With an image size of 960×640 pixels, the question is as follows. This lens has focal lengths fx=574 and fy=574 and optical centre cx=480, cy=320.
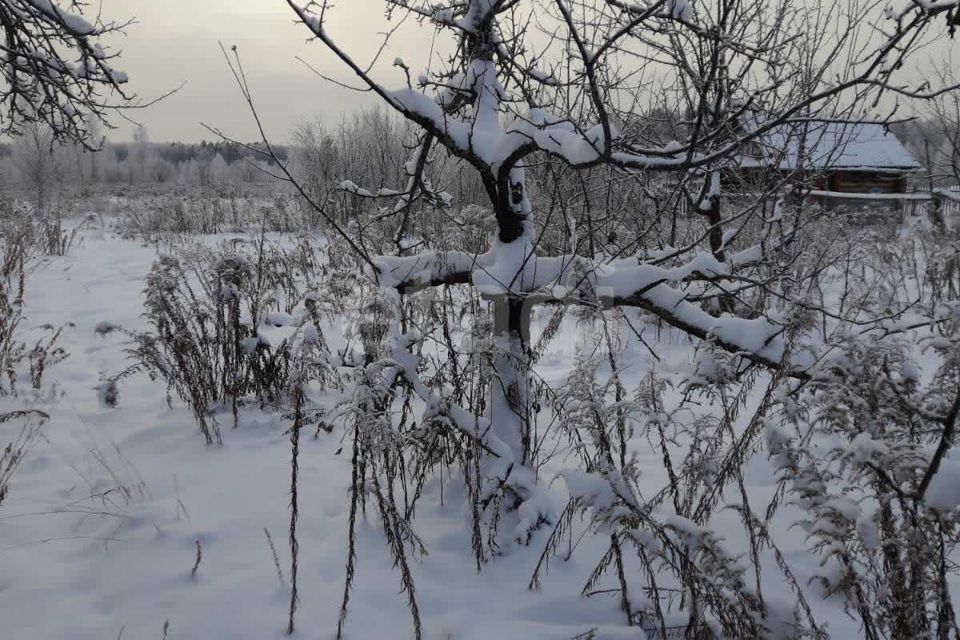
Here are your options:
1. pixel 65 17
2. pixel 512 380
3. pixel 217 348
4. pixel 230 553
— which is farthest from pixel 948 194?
pixel 65 17

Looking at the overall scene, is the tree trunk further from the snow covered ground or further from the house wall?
the house wall

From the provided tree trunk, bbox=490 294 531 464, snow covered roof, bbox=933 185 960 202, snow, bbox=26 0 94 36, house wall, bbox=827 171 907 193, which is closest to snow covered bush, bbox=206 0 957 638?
tree trunk, bbox=490 294 531 464

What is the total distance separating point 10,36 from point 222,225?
1328 cm

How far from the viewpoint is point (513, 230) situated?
2.28m

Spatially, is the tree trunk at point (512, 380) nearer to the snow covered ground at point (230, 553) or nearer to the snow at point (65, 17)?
the snow covered ground at point (230, 553)

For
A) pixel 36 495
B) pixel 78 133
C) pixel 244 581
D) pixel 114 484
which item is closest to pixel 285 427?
pixel 114 484

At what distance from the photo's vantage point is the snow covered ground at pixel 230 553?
176cm

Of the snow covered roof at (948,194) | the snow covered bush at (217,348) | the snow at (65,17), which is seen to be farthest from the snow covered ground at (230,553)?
the snow covered roof at (948,194)

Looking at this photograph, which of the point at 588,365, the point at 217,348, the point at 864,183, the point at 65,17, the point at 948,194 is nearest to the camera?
the point at 588,365

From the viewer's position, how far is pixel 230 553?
6.87 feet

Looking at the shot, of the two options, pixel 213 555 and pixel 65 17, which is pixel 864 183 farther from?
pixel 213 555

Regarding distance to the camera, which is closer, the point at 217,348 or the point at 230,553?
the point at 230,553

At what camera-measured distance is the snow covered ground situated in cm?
176

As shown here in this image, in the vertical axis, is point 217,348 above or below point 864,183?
below
